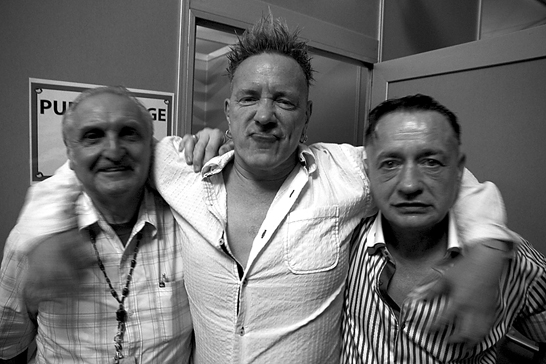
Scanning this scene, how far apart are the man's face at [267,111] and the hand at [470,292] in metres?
0.52

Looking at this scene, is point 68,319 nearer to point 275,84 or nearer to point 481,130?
point 275,84

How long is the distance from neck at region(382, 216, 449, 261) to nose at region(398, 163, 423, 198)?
16cm

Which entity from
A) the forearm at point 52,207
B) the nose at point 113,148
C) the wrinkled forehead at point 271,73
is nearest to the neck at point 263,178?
the wrinkled forehead at point 271,73

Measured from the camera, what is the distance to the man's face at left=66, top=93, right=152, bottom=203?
89cm

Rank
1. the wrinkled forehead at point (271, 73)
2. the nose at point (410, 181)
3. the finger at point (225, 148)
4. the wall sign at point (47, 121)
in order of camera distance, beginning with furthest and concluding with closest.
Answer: the wall sign at point (47, 121) < the finger at point (225, 148) < the wrinkled forehead at point (271, 73) < the nose at point (410, 181)

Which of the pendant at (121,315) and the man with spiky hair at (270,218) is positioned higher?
the man with spiky hair at (270,218)

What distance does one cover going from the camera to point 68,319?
93cm

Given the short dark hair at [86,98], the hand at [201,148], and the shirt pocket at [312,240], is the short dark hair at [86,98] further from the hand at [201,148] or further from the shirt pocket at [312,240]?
the shirt pocket at [312,240]

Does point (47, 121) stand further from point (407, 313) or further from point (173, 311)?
point (407, 313)

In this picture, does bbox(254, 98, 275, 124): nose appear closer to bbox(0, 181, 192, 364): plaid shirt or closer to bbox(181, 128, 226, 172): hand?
bbox(181, 128, 226, 172): hand

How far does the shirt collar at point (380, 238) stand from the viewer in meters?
0.97

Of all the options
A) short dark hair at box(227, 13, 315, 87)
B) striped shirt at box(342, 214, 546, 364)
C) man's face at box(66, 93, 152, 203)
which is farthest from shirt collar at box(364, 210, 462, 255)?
man's face at box(66, 93, 152, 203)

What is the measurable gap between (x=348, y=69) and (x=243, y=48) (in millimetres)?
1596

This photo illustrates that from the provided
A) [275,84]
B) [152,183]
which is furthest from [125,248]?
[275,84]
